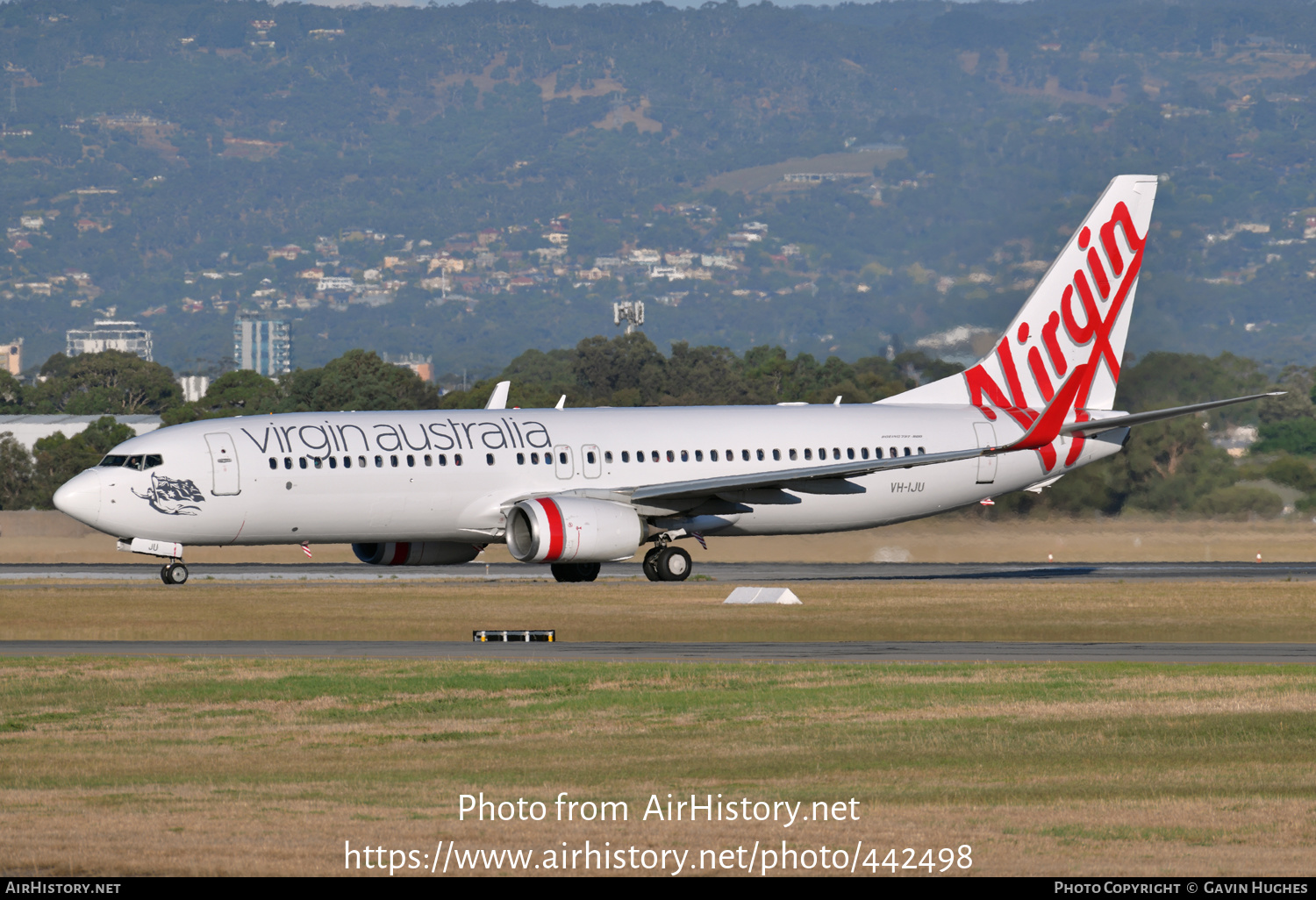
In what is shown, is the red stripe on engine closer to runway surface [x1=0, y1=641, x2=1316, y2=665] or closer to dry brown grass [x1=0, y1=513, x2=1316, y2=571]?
runway surface [x1=0, y1=641, x2=1316, y2=665]

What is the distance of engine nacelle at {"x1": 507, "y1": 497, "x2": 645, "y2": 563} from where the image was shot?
44.7 metres

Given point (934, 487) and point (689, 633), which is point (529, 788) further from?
point (934, 487)

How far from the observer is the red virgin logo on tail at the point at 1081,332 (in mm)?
53375

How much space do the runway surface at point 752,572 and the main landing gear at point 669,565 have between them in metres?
1.48

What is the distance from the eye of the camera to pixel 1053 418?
172 ft

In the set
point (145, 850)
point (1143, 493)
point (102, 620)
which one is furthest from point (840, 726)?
point (1143, 493)

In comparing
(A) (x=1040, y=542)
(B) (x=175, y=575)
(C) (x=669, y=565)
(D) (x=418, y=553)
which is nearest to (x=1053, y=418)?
(A) (x=1040, y=542)

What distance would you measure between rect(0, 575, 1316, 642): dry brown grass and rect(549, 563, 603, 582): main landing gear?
1.34 metres

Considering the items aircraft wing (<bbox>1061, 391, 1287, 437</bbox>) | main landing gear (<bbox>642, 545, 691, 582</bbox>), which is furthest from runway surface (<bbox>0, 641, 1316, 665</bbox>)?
aircraft wing (<bbox>1061, 391, 1287, 437</bbox>)

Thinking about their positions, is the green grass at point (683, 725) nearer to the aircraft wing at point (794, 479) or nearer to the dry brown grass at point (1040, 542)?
the aircraft wing at point (794, 479)

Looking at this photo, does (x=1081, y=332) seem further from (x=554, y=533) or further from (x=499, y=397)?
(x=554, y=533)

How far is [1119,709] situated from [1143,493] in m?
41.8

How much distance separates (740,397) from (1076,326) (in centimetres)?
7855

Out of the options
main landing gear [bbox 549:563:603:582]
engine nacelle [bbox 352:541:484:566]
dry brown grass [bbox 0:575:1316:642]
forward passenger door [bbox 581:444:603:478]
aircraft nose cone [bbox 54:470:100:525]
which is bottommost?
dry brown grass [bbox 0:575:1316:642]
